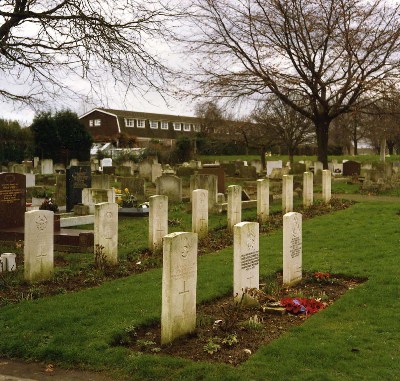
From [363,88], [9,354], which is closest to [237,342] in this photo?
[9,354]

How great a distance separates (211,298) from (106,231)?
309 cm

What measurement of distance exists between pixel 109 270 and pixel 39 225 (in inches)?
62.9

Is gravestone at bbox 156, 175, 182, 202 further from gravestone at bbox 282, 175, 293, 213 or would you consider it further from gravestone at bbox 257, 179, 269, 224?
gravestone at bbox 257, 179, 269, 224

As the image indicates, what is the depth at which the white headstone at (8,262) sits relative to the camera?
10.0 metres

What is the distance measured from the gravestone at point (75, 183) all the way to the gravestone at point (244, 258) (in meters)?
10.4

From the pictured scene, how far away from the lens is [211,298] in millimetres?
8391

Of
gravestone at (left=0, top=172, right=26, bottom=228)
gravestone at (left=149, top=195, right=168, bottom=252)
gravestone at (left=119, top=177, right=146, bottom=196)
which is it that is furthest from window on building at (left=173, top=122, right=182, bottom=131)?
Answer: gravestone at (left=149, top=195, right=168, bottom=252)

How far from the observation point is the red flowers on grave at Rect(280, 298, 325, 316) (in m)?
7.83

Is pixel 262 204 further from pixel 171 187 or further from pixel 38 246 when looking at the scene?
pixel 38 246

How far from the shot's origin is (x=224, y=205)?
1827cm

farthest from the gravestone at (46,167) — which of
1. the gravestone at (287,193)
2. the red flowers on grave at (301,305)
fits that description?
the red flowers on grave at (301,305)

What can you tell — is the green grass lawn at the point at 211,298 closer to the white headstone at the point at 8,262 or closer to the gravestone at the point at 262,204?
the white headstone at the point at 8,262

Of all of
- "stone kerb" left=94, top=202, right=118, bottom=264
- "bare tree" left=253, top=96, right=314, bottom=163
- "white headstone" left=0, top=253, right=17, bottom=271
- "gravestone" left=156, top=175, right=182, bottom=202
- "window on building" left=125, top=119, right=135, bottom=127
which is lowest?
"white headstone" left=0, top=253, right=17, bottom=271

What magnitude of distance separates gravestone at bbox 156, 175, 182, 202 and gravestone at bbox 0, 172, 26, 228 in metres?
7.64
